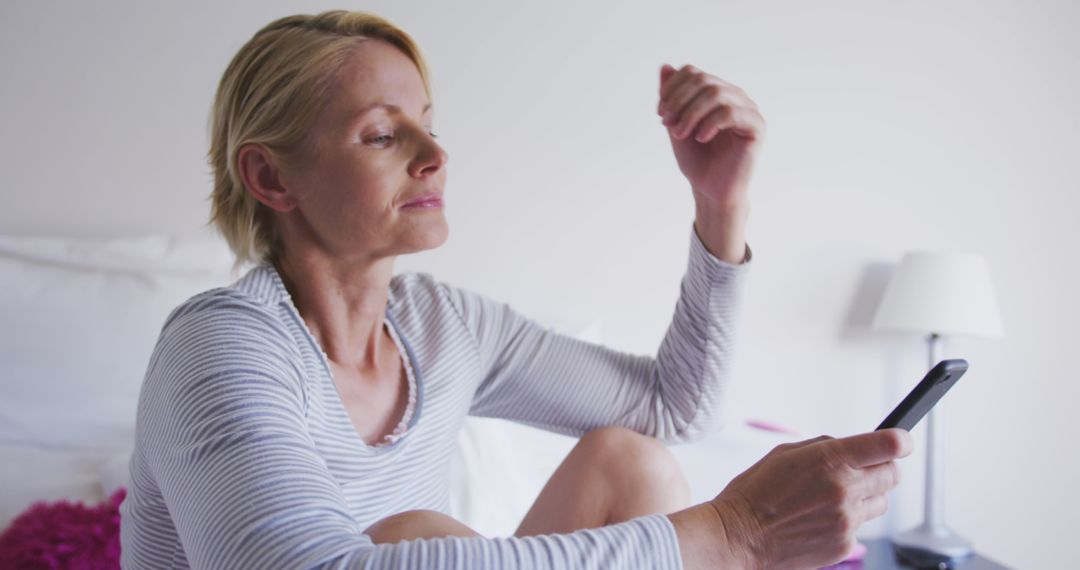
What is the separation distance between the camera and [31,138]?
1.86 m

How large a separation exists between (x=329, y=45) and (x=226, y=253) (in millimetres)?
936

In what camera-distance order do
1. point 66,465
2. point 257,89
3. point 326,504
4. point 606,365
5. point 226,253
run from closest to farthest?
1. point 326,504
2. point 257,89
3. point 606,365
4. point 66,465
5. point 226,253

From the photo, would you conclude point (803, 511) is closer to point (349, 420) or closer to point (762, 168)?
point (349, 420)

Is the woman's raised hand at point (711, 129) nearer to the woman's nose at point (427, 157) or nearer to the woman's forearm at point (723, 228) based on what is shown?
the woman's forearm at point (723, 228)

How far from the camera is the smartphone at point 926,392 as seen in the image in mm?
742

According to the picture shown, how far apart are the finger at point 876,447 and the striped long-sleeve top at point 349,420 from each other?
6.3 inches

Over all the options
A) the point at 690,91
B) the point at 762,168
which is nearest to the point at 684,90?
the point at 690,91

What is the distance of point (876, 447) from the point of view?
0.69 m

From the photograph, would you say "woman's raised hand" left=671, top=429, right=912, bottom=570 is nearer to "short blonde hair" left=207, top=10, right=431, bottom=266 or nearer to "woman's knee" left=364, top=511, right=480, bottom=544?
"woman's knee" left=364, top=511, right=480, bottom=544

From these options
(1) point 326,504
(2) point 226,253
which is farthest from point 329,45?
(2) point 226,253

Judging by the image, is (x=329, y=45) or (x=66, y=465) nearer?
(x=329, y=45)

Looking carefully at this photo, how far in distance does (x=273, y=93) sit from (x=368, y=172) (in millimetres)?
148

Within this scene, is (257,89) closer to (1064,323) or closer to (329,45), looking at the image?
(329,45)

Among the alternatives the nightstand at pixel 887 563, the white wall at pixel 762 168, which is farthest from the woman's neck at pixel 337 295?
the nightstand at pixel 887 563
